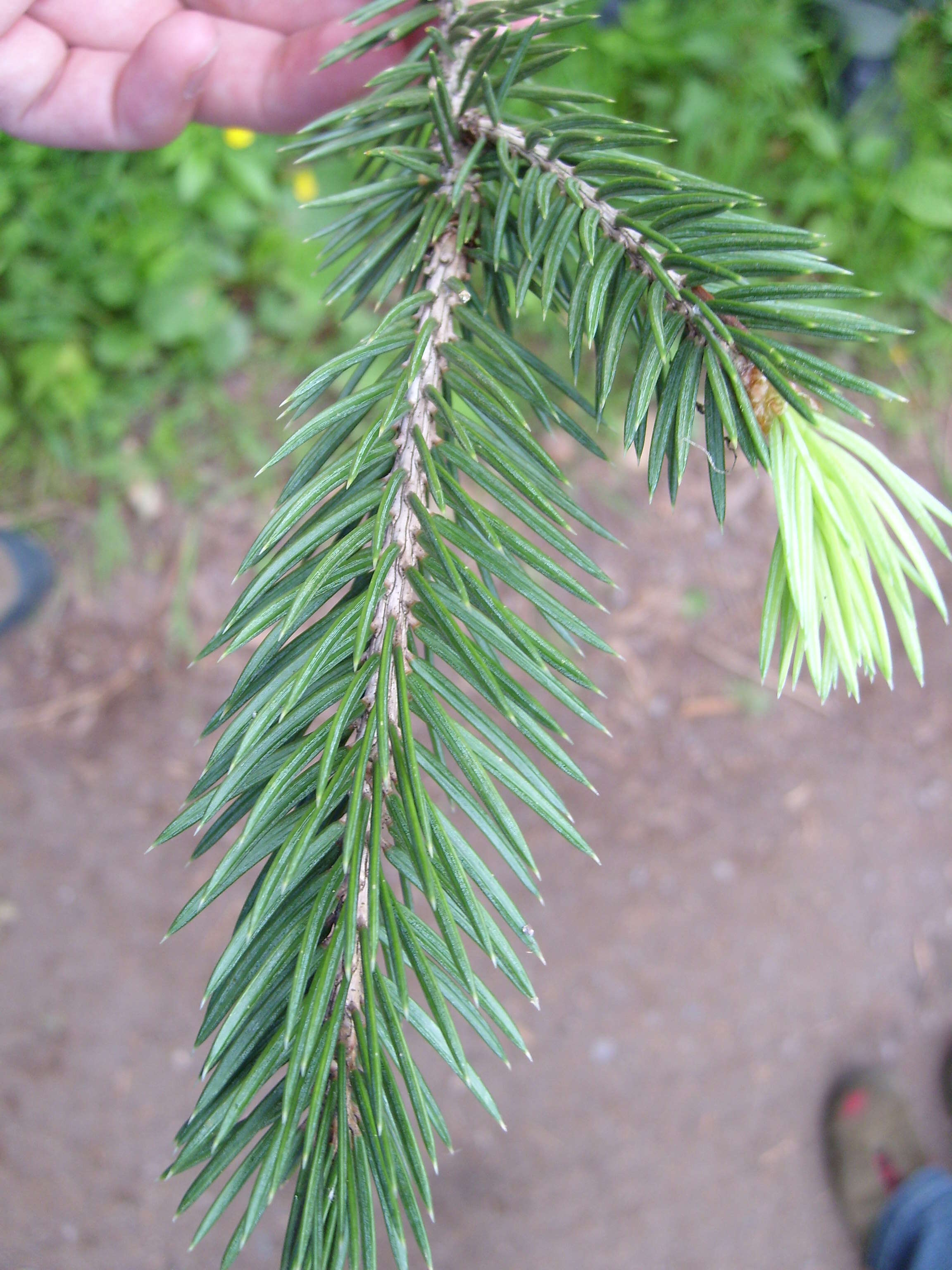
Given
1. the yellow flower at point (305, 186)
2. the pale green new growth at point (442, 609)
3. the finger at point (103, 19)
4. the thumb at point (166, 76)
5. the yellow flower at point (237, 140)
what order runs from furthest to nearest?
1. the yellow flower at point (305, 186)
2. the yellow flower at point (237, 140)
3. the finger at point (103, 19)
4. the thumb at point (166, 76)
5. the pale green new growth at point (442, 609)

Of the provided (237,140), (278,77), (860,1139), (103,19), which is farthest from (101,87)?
(860,1139)

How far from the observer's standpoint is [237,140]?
172cm

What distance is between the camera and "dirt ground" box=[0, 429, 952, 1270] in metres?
2.02

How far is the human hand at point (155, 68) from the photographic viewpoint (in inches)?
47.6

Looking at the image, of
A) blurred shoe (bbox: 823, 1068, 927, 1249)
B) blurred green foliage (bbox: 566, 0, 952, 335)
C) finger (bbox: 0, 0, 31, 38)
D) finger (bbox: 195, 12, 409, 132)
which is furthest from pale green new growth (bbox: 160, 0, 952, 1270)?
blurred shoe (bbox: 823, 1068, 927, 1249)

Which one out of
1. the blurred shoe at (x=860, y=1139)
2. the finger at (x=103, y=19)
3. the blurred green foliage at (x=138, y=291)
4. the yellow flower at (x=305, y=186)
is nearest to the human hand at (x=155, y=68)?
the finger at (x=103, y=19)

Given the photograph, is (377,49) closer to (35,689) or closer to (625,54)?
(625,54)

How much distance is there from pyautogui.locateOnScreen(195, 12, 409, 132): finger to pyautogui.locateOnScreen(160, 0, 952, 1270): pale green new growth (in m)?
0.69

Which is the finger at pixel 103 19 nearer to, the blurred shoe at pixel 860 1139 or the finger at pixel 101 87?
the finger at pixel 101 87

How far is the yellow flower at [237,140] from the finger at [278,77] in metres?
0.34

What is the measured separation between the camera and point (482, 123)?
739 millimetres

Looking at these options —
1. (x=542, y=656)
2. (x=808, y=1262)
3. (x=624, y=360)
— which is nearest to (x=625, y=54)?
(x=624, y=360)

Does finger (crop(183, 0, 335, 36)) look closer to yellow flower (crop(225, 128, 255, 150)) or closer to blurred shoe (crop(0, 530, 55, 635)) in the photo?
yellow flower (crop(225, 128, 255, 150))

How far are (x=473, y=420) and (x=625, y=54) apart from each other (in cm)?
167
